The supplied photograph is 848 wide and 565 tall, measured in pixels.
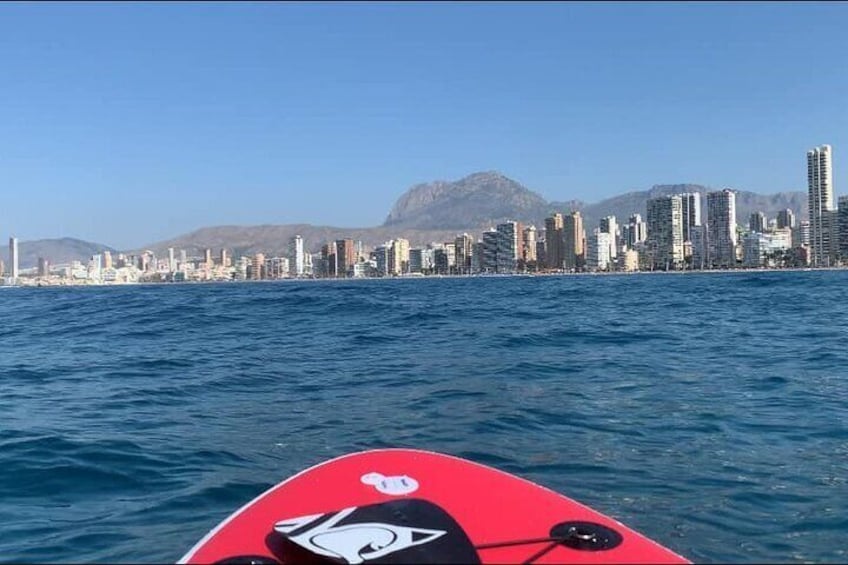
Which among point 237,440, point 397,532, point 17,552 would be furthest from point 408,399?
point 397,532

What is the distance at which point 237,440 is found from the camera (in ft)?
25.5

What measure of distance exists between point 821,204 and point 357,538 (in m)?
201

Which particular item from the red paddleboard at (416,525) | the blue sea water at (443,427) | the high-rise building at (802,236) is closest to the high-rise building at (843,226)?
the high-rise building at (802,236)

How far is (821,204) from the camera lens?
178 meters

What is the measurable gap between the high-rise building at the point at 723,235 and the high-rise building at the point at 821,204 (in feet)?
60.4

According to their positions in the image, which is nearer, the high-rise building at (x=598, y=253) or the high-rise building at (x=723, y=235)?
the high-rise building at (x=723, y=235)

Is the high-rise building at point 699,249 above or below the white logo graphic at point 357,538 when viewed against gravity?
above

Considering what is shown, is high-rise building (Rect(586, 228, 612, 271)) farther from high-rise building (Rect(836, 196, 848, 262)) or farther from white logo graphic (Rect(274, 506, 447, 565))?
white logo graphic (Rect(274, 506, 447, 565))

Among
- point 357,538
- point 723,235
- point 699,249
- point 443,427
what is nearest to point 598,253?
point 699,249

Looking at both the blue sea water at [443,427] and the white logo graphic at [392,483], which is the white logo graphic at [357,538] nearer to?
the white logo graphic at [392,483]

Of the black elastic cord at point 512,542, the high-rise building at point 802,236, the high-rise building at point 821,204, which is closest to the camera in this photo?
the black elastic cord at point 512,542

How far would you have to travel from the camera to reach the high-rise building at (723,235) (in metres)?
181

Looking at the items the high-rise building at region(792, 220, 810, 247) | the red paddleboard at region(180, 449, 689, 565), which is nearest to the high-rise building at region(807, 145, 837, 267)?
the high-rise building at region(792, 220, 810, 247)

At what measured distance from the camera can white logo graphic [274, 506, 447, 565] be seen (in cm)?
322
